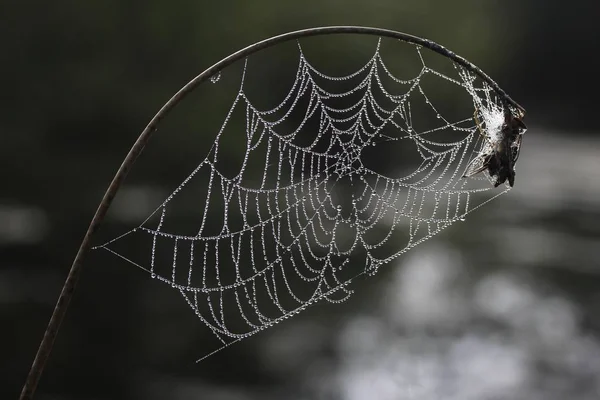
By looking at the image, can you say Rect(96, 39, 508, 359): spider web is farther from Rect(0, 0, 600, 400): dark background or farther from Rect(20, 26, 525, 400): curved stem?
Rect(20, 26, 525, 400): curved stem

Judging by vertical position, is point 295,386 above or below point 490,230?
below

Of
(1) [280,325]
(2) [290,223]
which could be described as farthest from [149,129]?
(2) [290,223]

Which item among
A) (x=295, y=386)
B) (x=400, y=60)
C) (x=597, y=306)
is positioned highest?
(x=400, y=60)

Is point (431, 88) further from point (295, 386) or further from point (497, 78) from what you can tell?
point (295, 386)

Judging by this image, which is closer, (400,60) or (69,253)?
(69,253)

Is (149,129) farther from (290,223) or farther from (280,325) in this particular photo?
(290,223)

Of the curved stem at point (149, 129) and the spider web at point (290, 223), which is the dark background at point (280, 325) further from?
the curved stem at point (149, 129)

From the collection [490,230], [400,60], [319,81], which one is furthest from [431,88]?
[490,230]

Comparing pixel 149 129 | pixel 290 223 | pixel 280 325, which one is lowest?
pixel 280 325
